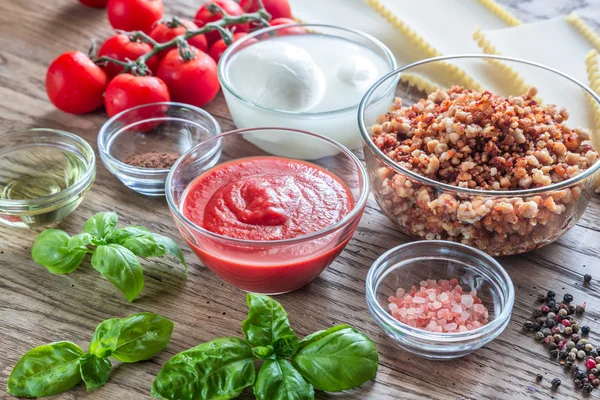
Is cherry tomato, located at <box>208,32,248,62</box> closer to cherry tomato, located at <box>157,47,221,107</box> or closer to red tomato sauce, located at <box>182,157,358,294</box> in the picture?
cherry tomato, located at <box>157,47,221,107</box>

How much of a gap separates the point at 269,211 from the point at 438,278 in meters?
0.59

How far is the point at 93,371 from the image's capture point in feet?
6.63

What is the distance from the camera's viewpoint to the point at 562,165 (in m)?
2.36

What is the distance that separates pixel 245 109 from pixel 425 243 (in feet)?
3.06

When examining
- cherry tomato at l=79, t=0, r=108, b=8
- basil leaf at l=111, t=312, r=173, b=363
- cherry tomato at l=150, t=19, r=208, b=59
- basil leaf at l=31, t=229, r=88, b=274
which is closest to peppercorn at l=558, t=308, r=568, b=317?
basil leaf at l=111, t=312, r=173, b=363

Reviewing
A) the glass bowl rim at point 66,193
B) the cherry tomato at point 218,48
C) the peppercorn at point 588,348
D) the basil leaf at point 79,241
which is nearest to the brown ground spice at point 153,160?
the glass bowl rim at point 66,193

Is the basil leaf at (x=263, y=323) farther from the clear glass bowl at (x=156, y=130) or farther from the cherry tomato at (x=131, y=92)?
the cherry tomato at (x=131, y=92)

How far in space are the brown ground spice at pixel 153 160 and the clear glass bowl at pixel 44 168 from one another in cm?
18

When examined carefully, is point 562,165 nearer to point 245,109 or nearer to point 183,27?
point 245,109

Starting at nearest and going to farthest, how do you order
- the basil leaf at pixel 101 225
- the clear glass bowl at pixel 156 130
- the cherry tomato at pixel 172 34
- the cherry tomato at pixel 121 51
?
the basil leaf at pixel 101 225 < the clear glass bowl at pixel 156 130 < the cherry tomato at pixel 121 51 < the cherry tomato at pixel 172 34

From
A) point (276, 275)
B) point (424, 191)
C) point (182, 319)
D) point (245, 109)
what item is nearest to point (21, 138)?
point (245, 109)

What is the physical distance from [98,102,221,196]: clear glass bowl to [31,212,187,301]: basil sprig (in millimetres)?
500

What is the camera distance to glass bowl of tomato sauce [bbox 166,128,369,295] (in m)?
2.16

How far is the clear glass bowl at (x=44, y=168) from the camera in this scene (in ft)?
8.52
